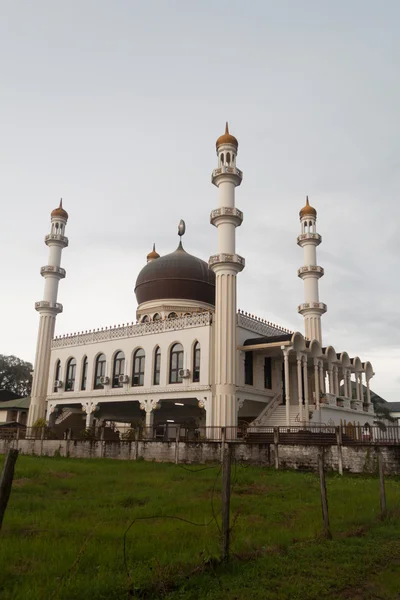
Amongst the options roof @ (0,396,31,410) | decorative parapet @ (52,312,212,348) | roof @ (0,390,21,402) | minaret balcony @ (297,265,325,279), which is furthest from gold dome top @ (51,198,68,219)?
roof @ (0,390,21,402)

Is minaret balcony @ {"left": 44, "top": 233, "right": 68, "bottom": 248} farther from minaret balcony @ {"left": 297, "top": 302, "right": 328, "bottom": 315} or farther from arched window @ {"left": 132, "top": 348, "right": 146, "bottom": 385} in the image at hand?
minaret balcony @ {"left": 297, "top": 302, "right": 328, "bottom": 315}

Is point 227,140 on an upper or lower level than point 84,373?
upper

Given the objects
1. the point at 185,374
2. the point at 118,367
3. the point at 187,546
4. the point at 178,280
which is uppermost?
the point at 178,280

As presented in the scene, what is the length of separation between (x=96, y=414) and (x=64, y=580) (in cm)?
3767

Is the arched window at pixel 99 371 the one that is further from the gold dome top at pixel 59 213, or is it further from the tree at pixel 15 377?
the tree at pixel 15 377

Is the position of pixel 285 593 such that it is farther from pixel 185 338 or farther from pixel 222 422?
pixel 185 338

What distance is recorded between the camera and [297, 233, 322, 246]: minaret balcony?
4144 centimetres

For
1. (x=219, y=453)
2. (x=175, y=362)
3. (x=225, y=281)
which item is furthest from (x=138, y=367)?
(x=219, y=453)

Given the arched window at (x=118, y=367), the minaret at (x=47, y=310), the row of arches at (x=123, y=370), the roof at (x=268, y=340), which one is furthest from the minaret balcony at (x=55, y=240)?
the roof at (x=268, y=340)

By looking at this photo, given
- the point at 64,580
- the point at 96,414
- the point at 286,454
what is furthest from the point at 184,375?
the point at 64,580

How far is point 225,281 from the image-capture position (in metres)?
32.9

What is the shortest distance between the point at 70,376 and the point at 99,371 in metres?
3.46

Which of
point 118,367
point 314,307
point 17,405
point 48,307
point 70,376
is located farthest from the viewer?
point 17,405

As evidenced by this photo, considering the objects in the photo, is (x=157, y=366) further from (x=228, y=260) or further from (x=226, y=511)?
(x=226, y=511)
